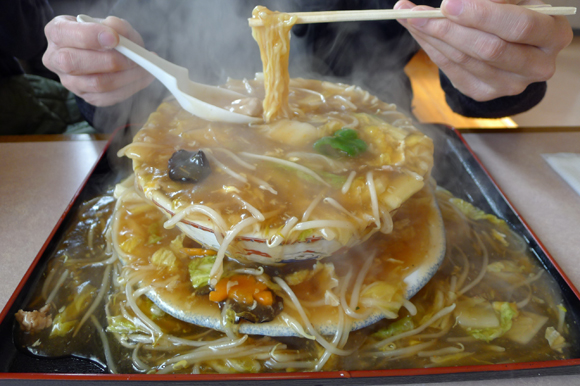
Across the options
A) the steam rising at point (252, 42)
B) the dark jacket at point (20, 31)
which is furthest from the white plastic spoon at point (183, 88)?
the dark jacket at point (20, 31)

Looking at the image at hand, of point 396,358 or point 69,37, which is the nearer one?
point 396,358

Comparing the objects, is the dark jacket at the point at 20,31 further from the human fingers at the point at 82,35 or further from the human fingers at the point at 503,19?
the human fingers at the point at 503,19

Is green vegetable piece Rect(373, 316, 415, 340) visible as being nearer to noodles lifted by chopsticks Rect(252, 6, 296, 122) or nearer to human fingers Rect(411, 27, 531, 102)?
noodles lifted by chopsticks Rect(252, 6, 296, 122)

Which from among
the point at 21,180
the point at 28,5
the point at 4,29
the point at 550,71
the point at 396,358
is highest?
the point at 550,71

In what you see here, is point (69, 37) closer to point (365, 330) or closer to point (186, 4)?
point (186, 4)

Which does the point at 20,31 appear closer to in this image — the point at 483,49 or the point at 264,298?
the point at 264,298

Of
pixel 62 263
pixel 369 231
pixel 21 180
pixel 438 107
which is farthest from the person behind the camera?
pixel 438 107

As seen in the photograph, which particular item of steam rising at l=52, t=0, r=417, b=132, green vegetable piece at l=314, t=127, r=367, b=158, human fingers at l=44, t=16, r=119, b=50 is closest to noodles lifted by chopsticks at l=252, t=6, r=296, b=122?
green vegetable piece at l=314, t=127, r=367, b=158

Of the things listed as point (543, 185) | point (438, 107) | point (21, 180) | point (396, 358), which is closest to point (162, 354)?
point (396, 358)
